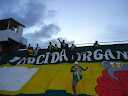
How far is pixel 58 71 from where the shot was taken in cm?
1003

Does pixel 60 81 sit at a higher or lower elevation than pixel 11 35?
lower

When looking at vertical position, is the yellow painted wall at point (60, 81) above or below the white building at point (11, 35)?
below

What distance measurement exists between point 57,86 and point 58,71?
193 cm

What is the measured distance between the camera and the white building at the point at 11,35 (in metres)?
16.4

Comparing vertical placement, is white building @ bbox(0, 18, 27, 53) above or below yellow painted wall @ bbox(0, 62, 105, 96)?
above

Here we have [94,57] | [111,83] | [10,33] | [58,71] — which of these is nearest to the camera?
[111,83]

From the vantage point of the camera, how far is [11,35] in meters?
16.8

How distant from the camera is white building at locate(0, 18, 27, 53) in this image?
1641 centimetres

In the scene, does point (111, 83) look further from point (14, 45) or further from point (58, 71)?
point (14, 45)

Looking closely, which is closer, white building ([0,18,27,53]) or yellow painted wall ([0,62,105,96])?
yellow painted wall ([0,62,105,96])

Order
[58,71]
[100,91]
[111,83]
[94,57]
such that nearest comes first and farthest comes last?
1. [100,91]
2. [111,83]
3. [58,71]
4. [94,57]

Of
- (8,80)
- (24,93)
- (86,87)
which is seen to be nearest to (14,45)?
(8,80)

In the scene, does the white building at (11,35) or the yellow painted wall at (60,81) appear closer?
the yellow painted wall at (60,81)

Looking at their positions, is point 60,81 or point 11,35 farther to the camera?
point 11,35
